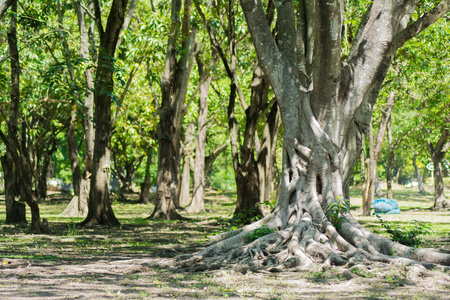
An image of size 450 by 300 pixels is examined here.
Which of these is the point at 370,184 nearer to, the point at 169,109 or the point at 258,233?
the point at 169,109

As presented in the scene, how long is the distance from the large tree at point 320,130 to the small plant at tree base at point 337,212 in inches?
0.6

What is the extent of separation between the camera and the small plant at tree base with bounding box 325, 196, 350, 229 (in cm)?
700

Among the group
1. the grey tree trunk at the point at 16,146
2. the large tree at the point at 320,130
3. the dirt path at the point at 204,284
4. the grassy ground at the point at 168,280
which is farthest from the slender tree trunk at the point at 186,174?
the dirt path at the point at 204,284

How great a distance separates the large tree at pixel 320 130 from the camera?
22.2 ft

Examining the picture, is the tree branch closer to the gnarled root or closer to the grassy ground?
the gnarled root

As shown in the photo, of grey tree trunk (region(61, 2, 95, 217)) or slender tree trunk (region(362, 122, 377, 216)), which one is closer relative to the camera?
grey tree trunk (region(61, 2, 95, 217))

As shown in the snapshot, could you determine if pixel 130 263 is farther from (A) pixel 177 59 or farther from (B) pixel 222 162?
(B) pixel 222 162

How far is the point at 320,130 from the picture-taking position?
24.5ft

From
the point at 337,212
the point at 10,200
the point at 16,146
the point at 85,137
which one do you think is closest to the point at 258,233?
the point at 337,212

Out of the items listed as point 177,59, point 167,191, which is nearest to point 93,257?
point 167,191

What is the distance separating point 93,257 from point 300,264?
10.9 ft

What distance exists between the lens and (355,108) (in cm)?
774

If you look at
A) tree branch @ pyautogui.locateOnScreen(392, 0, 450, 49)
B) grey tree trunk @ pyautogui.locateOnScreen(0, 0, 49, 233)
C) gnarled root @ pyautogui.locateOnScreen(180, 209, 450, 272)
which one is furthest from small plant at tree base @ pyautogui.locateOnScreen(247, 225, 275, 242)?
grey tree trunk @ pyautogui.locateOnScreen(0, 0, 49, 233)

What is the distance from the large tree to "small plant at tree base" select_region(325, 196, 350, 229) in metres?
0.02
